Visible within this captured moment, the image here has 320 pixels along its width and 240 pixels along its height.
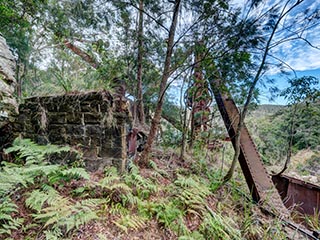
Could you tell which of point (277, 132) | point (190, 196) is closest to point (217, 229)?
point (190, 196)

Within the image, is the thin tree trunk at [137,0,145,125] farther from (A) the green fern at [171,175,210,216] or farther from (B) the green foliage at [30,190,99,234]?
(B) the green foliage at [30,190,99,234]

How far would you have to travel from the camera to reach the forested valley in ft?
6.90

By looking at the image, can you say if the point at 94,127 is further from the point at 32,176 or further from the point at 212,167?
the point at 212,167

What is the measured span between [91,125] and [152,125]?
111 centimetres

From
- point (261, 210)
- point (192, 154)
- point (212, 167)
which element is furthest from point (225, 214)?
point (192, 154)

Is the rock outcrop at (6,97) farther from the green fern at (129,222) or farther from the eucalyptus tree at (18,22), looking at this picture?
the green fern at (129,222)

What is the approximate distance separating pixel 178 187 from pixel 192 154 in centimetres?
191

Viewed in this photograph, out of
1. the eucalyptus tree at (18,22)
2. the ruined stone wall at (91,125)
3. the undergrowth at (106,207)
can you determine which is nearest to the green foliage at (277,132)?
the undergrowth at (106,207)

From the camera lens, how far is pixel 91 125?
9.39ft

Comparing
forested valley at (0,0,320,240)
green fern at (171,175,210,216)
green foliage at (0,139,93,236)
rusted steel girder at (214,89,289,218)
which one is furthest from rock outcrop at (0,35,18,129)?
rusted steel girder at (214,89,289,218)

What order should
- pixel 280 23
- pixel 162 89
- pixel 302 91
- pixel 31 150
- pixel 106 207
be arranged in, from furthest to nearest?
pixel 162 89, pixel 302 91, pixel 280 23, pixel 31 150, pixel 106 207

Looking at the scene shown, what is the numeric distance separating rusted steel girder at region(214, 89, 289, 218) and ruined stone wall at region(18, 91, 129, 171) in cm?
244

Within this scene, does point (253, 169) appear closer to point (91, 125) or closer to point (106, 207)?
point (106, 207)

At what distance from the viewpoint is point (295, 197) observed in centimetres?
396
